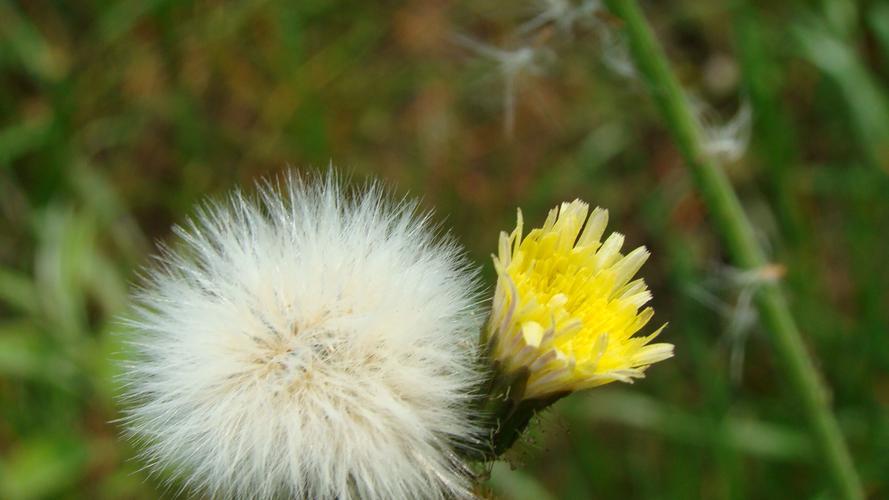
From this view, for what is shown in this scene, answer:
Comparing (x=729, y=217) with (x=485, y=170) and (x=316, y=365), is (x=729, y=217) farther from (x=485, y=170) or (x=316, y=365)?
(x=485, y=170)

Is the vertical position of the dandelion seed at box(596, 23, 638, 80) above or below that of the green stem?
above

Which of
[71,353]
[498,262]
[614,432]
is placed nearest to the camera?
[498,262]

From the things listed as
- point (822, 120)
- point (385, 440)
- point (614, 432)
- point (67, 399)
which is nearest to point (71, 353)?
point (67, 399)

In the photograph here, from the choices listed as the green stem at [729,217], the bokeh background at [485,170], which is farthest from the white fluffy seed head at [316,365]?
the bokeh background at [485,170]

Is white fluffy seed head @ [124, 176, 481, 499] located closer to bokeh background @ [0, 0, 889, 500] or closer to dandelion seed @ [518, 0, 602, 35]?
dandelion seed @ [518, 0, 602, 35]

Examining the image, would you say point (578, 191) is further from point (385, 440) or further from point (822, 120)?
point (385, 440)

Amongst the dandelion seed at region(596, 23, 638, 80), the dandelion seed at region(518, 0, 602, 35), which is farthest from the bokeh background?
the dandelion seed at region(518, 0, 602, 35)

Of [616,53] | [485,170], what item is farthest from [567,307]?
[485,170]
